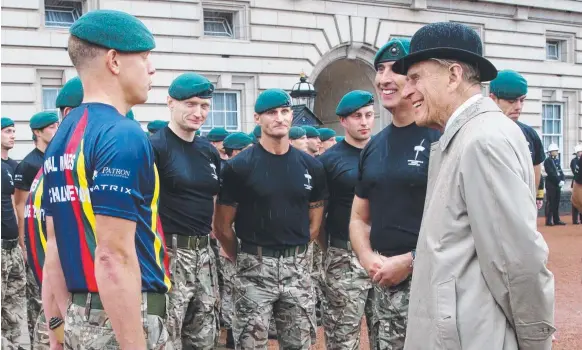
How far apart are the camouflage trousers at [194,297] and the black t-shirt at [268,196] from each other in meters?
0.45

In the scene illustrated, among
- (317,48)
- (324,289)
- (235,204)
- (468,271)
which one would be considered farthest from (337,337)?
(317,48)

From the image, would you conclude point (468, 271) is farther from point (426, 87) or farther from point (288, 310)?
point (288, 310)

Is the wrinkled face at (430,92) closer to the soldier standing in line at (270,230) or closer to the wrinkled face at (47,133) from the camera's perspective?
the soldier standing in line at (270,230)

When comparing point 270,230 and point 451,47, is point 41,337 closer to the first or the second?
point 270,230

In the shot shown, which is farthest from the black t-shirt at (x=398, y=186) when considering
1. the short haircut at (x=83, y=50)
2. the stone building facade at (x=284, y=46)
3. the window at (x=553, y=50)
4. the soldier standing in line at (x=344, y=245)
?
the window at (x=553, y=50)

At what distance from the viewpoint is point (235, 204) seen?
5801mm

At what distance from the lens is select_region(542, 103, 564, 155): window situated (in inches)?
1064

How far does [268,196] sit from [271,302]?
865mm

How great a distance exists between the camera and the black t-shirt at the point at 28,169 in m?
7.40

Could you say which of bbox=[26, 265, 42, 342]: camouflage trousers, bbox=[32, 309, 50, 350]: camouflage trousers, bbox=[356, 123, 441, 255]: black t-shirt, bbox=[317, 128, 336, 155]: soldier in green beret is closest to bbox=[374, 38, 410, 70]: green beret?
bbox=[356, 123, 441, 255]: black t-shirt

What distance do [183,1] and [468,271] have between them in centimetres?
1694

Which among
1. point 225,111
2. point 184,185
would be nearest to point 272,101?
point 184,185

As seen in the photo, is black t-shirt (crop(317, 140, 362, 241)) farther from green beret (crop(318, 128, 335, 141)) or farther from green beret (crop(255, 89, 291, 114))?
green beret (crop(318, 128, 335, 141))

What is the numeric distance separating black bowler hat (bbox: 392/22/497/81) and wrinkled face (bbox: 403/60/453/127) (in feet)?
0.15
